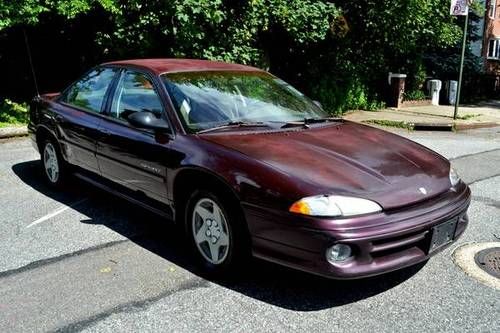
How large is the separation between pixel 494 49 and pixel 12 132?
102 ft

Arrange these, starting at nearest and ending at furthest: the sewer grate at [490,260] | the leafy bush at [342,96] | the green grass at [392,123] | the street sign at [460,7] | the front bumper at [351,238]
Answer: the front bumper at [351,238], the sewer grate at [490,260], the street sign at [460,7], the green grass at [392,123], the leafy bush at [342,96]

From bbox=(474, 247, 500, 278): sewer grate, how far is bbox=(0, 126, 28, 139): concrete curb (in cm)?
776

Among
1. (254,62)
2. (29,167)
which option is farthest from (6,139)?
(254,62)

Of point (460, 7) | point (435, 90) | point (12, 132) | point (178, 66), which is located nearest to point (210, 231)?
point (178, 66)

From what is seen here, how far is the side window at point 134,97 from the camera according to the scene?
4430mm

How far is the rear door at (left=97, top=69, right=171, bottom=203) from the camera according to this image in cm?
421

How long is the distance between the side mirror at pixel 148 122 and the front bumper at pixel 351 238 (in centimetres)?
110

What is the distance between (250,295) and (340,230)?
2.77 feet

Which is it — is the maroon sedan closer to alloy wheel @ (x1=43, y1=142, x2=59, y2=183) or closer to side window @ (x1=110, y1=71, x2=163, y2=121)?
side window @ (x1=110, y1=71, x2=163, y2=121)

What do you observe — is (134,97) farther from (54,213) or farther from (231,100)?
(54,213)

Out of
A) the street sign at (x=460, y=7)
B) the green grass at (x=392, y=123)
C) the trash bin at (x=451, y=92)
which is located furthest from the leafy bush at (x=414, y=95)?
the street sign at (x=460, y=7)

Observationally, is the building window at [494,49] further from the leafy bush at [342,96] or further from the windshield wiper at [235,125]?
the windshield wiper at [235,125]

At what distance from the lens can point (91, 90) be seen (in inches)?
213

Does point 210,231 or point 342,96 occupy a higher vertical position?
point 210,231
